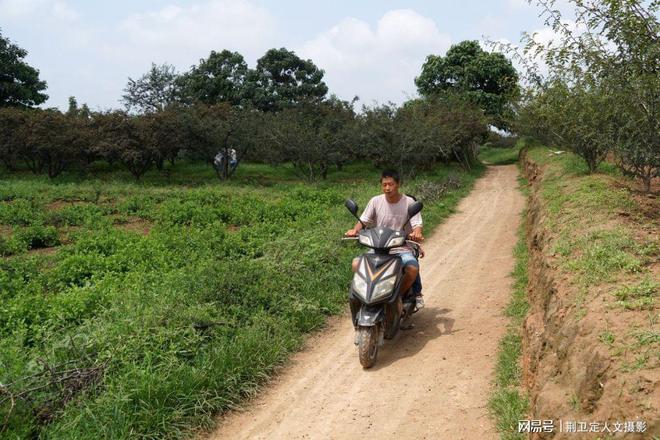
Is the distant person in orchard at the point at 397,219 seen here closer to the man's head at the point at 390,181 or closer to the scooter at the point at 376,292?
the man's head at the point at 390,181

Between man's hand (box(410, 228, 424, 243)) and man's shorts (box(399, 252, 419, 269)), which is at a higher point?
man's hand (box(410, 228, 424, 243))

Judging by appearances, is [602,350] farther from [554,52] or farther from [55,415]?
[554,52]

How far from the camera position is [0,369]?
4422 mm

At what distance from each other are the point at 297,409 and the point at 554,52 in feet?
22.7

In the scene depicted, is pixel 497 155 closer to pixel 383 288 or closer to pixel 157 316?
pixel 383 288

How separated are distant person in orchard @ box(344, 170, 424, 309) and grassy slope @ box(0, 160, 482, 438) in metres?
1.41

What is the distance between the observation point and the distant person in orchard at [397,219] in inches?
225

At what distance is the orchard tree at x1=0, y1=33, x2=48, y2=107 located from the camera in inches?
1383

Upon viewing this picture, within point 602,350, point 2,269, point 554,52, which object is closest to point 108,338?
point 602,350

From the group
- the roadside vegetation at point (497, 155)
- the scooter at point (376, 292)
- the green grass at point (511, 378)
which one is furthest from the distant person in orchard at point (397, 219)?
the roadside vegetation at point (497, 155)

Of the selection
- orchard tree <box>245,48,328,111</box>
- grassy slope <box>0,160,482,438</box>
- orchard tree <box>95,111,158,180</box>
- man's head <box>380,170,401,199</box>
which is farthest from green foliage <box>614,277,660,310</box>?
orchard tree <box>245,48,328,111</box>

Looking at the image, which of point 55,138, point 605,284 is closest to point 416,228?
point 605,284

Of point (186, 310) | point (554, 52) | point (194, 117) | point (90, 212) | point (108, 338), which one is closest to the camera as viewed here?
point (108, 338)

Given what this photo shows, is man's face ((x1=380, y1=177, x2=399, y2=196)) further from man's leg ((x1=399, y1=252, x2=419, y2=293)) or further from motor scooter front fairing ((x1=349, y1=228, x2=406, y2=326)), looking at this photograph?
man's leg ((x1=399, y1=252, x2=419, y2=293))
